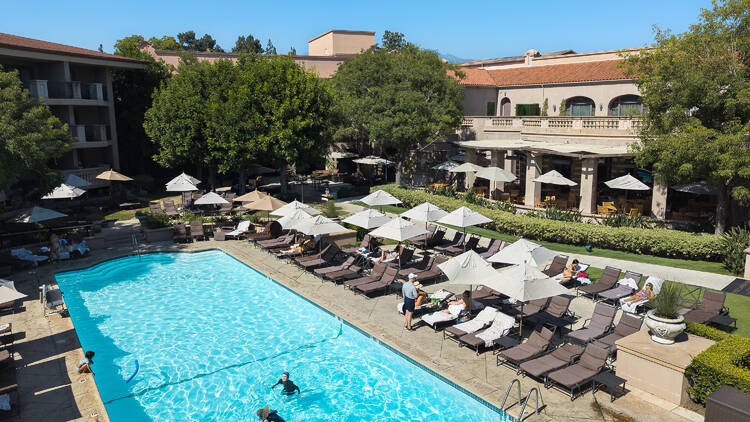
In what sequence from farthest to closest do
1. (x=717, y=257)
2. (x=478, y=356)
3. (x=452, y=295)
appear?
(x=717, y=257) → (x=452, y=295) → (x=478, y=356)

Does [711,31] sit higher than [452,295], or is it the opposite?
[711,31]

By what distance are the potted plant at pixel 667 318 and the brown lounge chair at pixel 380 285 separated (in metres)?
8.20

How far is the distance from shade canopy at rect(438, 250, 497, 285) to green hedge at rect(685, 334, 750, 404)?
527 cm

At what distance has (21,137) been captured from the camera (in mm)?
19766

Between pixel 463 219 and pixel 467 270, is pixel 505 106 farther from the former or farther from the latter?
pixel 467 270

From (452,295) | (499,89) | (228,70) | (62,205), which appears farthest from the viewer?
(499,89)

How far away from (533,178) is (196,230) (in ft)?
64.6

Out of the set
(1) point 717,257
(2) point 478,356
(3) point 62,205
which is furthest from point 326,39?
(2) point 478,356

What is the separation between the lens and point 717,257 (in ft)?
67.9

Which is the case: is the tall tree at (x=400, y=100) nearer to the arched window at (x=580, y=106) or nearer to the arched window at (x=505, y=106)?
the arched window at (x=505, y=106)

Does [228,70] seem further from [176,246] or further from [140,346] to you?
[140,346]

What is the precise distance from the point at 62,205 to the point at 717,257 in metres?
35.2

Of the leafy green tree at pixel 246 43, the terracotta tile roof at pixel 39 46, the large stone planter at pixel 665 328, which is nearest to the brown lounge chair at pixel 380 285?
the large stone planter at pixel 665 328

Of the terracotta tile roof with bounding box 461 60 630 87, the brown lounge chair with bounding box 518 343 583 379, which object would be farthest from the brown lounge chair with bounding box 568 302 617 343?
the terracotta tile roof with bounding box 461 60 630 87
